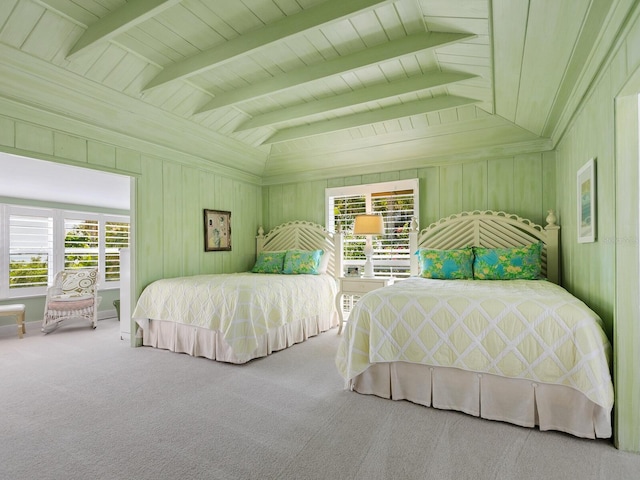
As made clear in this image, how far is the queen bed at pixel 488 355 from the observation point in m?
1.99

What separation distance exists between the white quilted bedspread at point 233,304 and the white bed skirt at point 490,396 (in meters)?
1.18

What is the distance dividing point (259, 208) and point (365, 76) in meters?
3.12

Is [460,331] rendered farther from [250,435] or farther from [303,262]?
[303,262]

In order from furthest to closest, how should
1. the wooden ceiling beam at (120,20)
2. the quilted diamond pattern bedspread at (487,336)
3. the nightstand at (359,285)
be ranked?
the nightstand at (359,285)
the wooden ceiling beam at (120,20)
the quilted diamond pattern bedspread at (487,336)

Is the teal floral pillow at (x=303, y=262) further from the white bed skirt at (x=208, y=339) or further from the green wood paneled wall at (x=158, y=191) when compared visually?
the green wood paneled wall at (x=158, y=191)

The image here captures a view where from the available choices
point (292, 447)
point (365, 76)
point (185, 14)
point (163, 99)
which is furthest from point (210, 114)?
point (292, 447)

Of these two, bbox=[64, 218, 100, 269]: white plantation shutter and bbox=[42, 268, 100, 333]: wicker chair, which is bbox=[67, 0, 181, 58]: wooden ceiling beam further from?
bbox=[64, 218, 100, 269]: white plantation shutter

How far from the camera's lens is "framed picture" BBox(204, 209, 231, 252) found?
15.8 feet

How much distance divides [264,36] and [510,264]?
3.13 meters

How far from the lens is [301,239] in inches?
213

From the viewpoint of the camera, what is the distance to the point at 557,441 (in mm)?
1980

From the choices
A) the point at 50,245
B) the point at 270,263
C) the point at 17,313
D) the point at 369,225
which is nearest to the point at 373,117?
the point at 369,225

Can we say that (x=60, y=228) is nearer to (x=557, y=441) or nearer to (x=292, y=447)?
(x=292, y=447)

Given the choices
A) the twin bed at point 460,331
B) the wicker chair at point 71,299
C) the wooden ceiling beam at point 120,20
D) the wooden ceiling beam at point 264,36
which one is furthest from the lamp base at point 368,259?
the wicker chair at point 71,299
